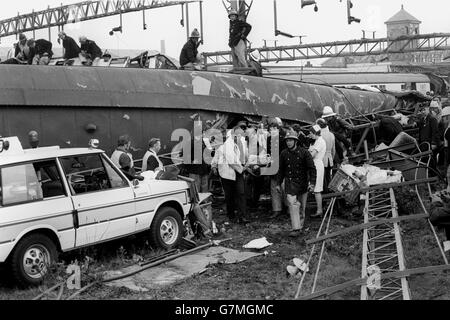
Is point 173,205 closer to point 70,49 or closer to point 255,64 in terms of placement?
point 70,49

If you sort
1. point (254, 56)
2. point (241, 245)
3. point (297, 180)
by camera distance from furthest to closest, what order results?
point (254, 56)
point (297, 180)
point (241, 245)

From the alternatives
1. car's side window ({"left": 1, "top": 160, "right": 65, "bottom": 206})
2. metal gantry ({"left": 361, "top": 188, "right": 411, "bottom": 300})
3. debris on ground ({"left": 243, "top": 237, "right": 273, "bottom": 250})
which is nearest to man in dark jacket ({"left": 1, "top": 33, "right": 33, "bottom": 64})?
car's side window ({"left": 1, "top": 160, "right": 65, "bottom": 206})

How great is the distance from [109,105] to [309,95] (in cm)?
646

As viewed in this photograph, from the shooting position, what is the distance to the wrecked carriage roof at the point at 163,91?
39.2 ft

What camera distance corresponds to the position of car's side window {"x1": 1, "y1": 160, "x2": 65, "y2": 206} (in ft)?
25.0

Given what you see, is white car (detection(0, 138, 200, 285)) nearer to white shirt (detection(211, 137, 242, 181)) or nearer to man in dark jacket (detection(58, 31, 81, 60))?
white shirt (detection(211, 137, 242, 181))

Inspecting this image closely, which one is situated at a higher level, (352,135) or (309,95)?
(309,95)

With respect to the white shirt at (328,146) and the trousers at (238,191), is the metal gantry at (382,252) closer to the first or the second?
the white shirt at (328,146)

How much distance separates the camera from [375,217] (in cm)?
1045

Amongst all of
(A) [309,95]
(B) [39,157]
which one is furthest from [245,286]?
(A) [309,95]

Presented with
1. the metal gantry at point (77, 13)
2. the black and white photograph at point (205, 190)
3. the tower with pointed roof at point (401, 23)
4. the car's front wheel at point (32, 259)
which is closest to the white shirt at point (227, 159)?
the black and white photograph at point (205, 190)

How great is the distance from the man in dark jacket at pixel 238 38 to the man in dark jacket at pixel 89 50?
3.38m

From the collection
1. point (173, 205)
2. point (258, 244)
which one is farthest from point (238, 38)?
point (258, 244)
